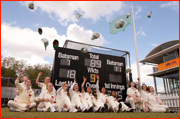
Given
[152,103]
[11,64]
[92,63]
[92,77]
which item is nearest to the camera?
[152,103]

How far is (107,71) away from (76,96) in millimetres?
2505

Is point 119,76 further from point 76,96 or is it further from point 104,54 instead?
point 76,96

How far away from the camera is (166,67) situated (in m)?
15.2

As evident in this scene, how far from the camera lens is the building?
14493mm

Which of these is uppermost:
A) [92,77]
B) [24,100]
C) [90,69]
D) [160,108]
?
[90,69]

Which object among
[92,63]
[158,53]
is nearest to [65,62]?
[92,63]

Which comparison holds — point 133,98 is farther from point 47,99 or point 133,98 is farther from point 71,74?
point 47,99

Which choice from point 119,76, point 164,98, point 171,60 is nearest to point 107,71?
point 119,76

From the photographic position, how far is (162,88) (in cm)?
1719

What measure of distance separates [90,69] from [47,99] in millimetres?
2642

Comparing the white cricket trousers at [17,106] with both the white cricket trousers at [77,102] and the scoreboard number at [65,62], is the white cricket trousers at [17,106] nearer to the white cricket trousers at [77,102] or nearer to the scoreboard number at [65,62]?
the white cricket trousers at [77,102]

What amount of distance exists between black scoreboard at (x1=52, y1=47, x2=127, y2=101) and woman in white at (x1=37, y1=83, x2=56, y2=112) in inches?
29.3

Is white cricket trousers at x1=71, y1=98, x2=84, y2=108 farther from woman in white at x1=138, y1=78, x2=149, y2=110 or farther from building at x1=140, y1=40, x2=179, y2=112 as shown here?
building at x1=140, y1=40, x2=179, y2=112

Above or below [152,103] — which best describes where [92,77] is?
above
